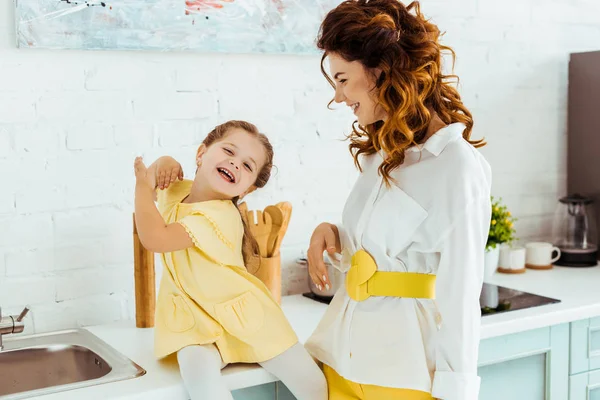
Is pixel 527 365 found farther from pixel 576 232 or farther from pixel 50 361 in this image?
pixel 50 361

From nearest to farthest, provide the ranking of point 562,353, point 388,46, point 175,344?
point 388,46 < point 175,344 < point 562,353

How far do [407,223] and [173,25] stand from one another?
0.85m

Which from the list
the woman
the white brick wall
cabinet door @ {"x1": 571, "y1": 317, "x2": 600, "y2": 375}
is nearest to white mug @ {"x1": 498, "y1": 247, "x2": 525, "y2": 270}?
cabinet door @ {"x1": 571, "y1": 317, "x2": 600, "y2": 375}

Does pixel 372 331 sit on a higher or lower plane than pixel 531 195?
lower

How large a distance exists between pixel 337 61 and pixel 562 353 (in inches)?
40.1

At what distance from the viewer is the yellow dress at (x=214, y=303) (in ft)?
4.94

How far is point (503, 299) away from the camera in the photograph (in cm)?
204

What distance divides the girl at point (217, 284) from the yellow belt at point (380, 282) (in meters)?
0.17

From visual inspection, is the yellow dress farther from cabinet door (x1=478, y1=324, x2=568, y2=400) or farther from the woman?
cabinet door (x1=478, y1=324, x2=568, y2=400)

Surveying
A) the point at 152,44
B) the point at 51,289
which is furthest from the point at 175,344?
the point at 152,44

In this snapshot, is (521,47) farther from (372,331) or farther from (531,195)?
(372,331)

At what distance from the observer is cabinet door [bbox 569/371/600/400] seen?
200 centimetres

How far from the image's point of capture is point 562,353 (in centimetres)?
196

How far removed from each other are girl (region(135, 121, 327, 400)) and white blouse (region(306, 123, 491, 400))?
0.34ft
